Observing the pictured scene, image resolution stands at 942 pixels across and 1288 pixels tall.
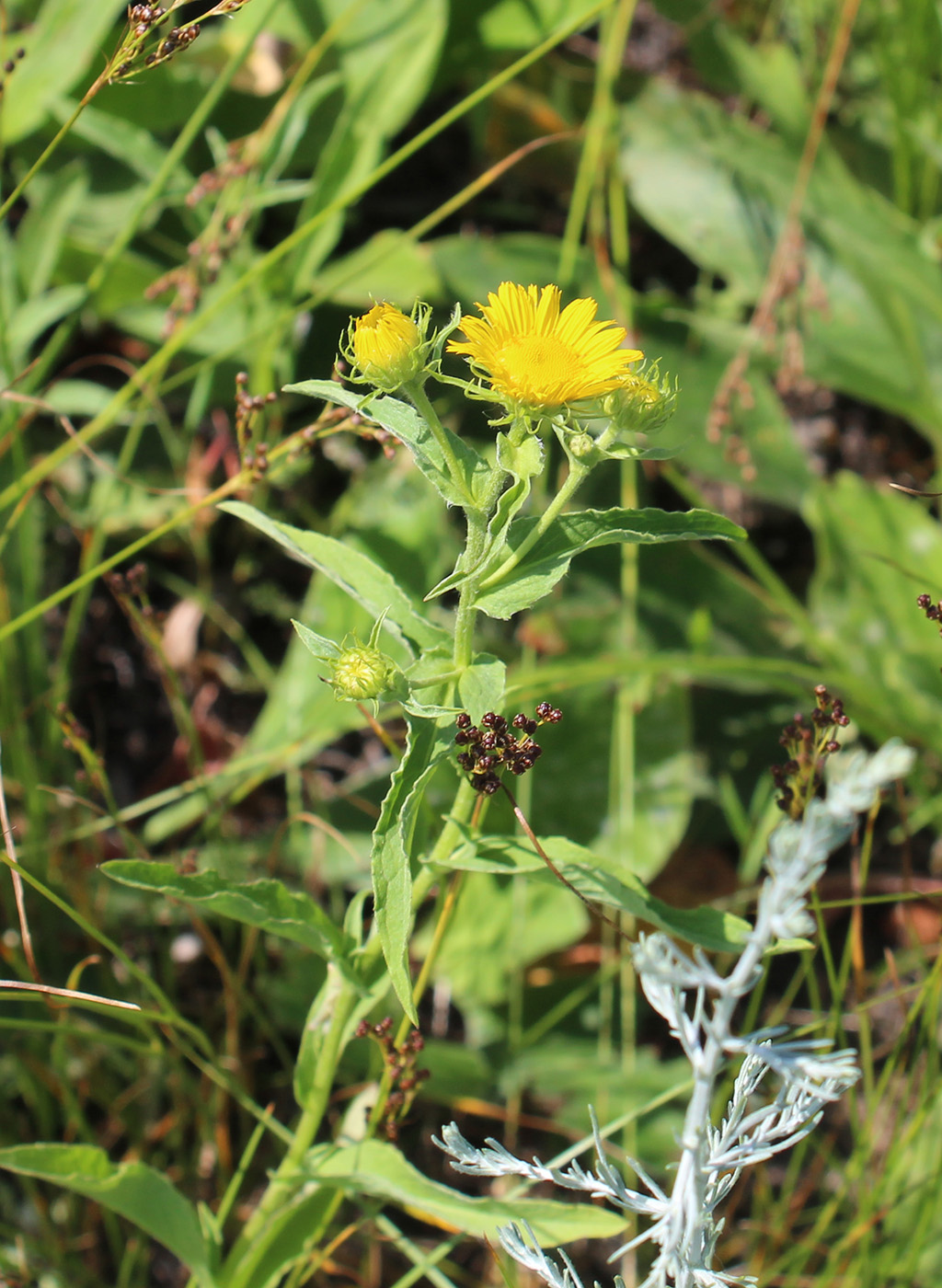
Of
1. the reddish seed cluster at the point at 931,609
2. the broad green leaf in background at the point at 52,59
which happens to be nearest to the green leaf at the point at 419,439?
the reddish seed cluster at the point at 931,609

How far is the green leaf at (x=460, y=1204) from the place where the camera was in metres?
1.19

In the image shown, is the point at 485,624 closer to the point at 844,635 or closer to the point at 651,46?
the point at 844,635

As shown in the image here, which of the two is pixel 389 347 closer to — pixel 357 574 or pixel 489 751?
pixel 357 574

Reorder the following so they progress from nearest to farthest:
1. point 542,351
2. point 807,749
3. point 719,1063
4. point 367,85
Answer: point 719,1063
point 542,351
point 807,749
point 367,85

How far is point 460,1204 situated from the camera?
1.20 m

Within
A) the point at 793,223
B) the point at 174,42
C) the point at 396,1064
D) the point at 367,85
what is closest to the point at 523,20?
the point at 367,85

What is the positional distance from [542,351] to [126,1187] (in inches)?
39.2

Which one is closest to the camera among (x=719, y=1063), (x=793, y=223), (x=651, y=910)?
(x=719, y=1063)

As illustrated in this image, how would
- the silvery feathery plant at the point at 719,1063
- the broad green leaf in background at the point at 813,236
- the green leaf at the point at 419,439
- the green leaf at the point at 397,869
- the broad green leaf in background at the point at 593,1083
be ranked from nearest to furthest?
the silvery feathery plant at the point at 719,1063 < the green leaf at the point at 397,869 < the green leaf at the point at 419,439 < the broad green leaf in background at the point at 593,1083 < the broad green leaf in background at the point at 813,236

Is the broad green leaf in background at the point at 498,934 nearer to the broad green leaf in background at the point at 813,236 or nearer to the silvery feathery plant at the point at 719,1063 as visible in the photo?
the silvery feathery plant at the point at 719,1063

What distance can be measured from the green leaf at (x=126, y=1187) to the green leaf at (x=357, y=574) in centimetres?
66

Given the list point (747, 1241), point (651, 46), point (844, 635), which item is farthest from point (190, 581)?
point (651, 46)

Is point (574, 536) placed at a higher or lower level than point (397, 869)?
higher

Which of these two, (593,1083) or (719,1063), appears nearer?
(719,1063)
